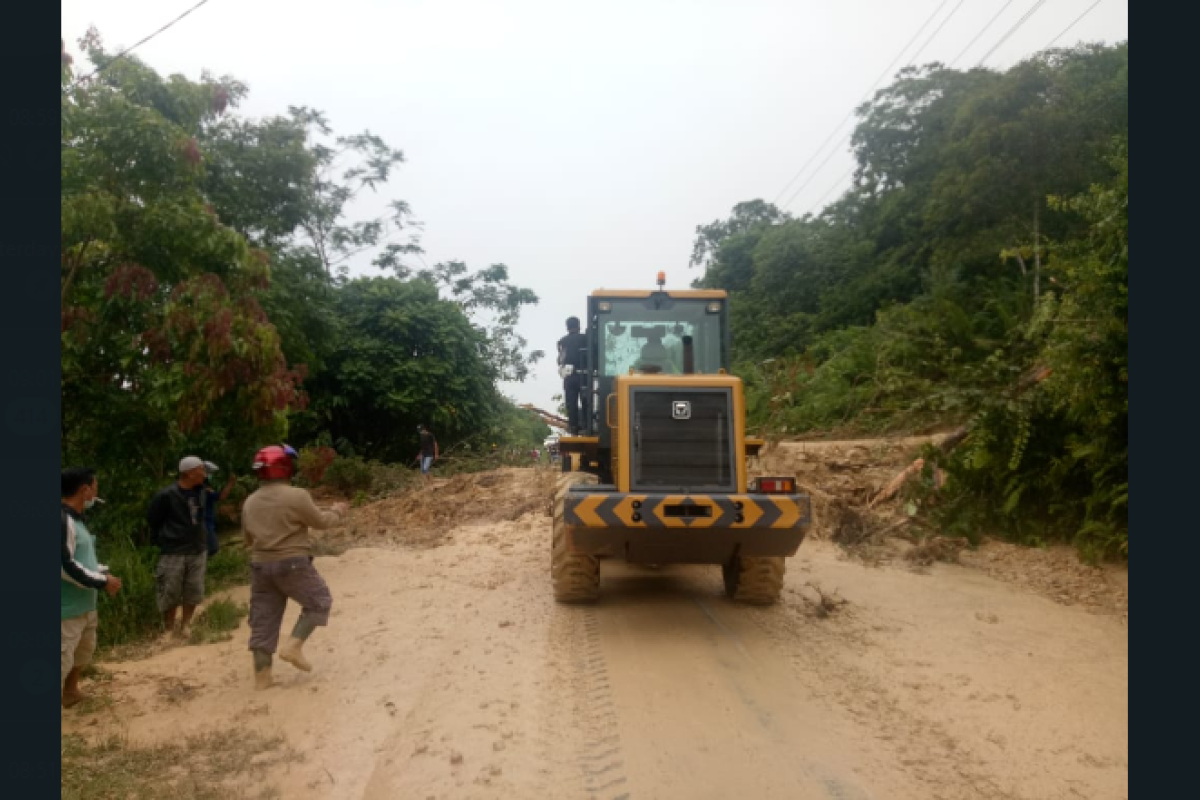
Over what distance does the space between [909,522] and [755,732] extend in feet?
21.0

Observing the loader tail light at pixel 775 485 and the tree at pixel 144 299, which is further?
the tree at pixel 144 299

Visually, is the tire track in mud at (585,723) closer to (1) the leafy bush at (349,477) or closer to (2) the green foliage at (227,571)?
(2) the green foliage at (227,571)

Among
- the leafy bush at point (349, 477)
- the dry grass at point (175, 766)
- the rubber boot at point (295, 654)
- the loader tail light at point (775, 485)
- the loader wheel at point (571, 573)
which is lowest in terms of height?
the dry grass at point (175, 766)

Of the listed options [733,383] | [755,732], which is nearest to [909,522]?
[733,383]

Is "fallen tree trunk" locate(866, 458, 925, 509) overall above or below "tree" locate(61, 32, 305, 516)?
below

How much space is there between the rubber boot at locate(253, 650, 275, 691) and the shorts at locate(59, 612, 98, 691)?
0.97m

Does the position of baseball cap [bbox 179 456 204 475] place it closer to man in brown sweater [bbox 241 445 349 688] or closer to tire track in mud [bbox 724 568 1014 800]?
man in brown sweater [bbox 241 445 349 688]

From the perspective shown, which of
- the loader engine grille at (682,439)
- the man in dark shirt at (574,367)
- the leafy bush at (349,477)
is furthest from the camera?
the leafy bush at (349,477)

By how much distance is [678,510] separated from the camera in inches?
260

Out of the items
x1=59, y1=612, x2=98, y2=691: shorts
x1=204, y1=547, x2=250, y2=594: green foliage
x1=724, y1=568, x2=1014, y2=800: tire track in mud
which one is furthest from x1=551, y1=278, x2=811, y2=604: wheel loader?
x1=204, y1=547, x2=250, y2=594: green foliage

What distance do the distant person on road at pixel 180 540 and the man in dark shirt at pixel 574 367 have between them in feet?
10.8

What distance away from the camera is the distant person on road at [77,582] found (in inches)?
196

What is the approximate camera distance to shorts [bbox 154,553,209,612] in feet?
24.1

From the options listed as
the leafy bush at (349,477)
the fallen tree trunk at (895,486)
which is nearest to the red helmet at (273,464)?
the fallen tree trunk at (895,486)
